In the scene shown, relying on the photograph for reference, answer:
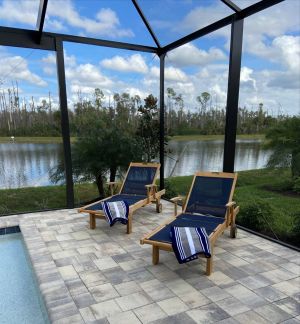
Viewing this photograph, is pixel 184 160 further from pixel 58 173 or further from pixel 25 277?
pixel 25 277

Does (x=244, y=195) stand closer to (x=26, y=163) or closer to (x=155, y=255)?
(x=155, y=255)

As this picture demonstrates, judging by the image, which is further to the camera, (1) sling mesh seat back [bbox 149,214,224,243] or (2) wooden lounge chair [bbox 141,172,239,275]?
(2) wooden lounge chair [bbox 141,172,239,275]

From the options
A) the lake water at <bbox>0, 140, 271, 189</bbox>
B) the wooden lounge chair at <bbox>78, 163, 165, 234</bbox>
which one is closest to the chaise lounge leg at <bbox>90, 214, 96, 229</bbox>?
the wooden lounge chair at <bbox>78, 163, 165, 234</bbox>

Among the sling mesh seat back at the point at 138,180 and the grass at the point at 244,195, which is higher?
the sling mesh seat back at the point at 138,180

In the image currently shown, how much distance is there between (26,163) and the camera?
17.7 ft

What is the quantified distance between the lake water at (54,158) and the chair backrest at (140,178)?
1.24 metres

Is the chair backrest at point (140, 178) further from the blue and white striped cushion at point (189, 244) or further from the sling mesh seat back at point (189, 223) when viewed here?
the blue and white striped cushion at point (189, 244)

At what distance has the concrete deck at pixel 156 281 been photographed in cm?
223

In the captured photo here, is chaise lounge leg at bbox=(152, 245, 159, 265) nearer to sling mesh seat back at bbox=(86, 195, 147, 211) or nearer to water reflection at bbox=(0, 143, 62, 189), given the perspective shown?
sling mesh seat back at bbox=(86, 195, 147, 211)

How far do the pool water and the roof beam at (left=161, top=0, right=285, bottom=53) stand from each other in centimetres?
418

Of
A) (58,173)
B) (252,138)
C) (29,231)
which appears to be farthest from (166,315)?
(252,138)

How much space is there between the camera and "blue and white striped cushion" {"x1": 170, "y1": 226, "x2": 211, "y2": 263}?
2678 millimetres

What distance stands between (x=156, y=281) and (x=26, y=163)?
382cm

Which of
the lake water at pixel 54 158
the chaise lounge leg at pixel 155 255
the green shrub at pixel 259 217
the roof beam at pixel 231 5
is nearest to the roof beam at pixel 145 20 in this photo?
the roof beam at pixel 231 5
